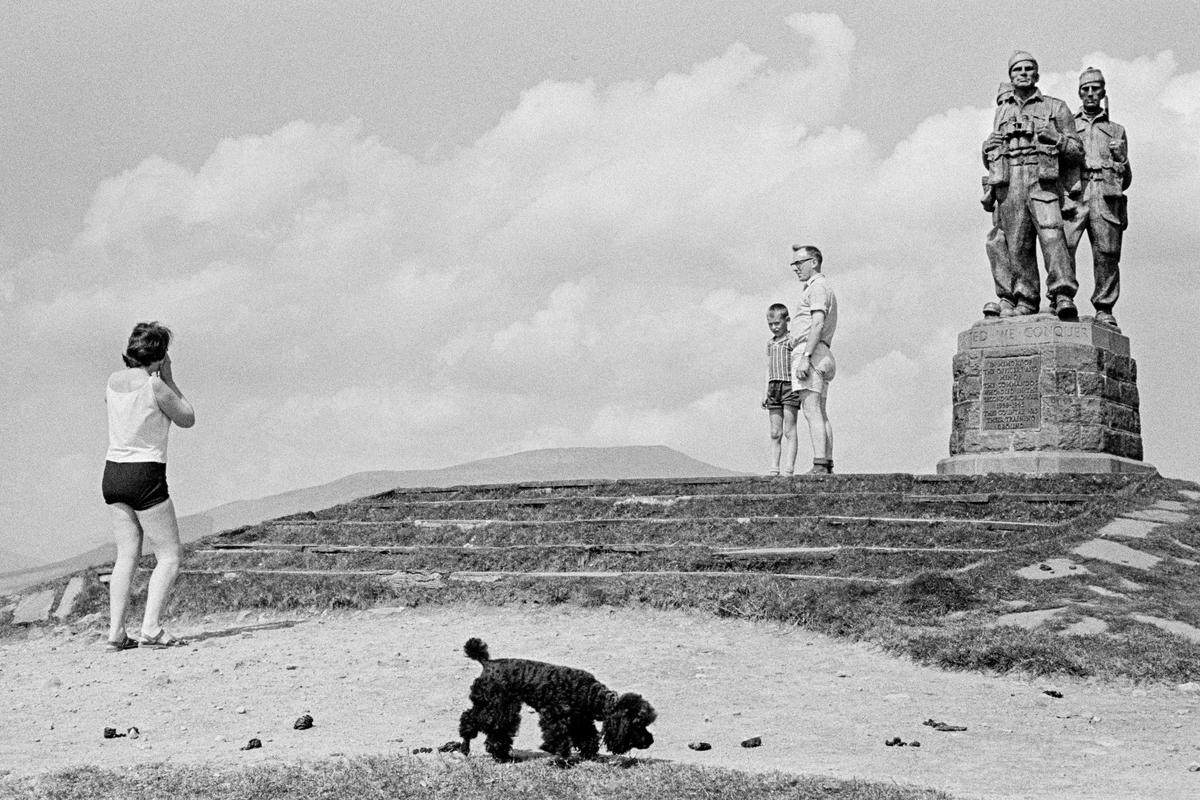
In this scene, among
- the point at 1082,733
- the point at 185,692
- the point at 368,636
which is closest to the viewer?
the point at 1082,733

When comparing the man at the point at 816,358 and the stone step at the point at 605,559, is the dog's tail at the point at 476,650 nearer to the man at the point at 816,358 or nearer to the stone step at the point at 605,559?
the stone step at the point at 605,559

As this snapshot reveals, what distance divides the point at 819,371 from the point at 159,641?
8464 mm

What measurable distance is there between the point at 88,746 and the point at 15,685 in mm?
2626

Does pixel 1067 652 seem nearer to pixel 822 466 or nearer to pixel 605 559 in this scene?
pixel 605 559

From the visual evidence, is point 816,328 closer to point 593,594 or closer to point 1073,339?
point 1073,339

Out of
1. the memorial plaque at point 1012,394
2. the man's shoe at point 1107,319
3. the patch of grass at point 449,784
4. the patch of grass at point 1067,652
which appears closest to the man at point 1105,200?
the man's shoe at point 1107,319

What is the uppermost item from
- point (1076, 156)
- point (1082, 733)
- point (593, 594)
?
point (1076, 156)

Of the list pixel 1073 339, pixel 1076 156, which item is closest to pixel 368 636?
pixel 1073 339

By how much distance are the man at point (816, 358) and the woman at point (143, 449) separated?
8.10 metres

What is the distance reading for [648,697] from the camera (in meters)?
8.09

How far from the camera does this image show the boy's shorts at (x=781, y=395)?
1721 cm

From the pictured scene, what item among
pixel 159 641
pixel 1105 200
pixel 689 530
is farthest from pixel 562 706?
pixel 1105 200

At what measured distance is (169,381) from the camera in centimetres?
978

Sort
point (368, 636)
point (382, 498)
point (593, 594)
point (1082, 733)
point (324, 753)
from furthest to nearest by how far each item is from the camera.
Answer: point (382, 498) < point (593, 594) < point (368, 636) < point (1082, 733) < point (324, 753)
